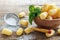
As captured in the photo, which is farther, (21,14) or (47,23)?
(21,14)

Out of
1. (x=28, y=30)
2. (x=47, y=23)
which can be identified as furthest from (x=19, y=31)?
(x=47, y=23)

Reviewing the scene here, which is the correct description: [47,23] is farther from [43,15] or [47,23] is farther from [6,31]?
[6,31]

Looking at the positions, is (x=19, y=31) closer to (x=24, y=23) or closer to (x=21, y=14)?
(x=24, y=23)

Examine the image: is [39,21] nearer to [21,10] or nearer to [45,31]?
[45,31]

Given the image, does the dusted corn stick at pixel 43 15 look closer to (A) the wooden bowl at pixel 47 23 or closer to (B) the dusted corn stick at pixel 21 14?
(A) the wooden bowl at pixel 47 23

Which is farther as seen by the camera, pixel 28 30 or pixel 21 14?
pixel 21 14

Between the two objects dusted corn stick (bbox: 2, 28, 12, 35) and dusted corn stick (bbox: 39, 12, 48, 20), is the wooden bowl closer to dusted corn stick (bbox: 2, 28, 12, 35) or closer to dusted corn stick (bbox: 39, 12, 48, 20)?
dusted corn stick (bbox: 39, 12, 48, 20)

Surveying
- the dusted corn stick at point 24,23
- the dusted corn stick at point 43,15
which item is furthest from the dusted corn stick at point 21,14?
the dusted corn stick at point 43,15

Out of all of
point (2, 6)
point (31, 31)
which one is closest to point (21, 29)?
point (31, 31)

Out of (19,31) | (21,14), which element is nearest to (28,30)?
(19,31)

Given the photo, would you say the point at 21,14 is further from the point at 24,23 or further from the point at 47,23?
the point at 47,23

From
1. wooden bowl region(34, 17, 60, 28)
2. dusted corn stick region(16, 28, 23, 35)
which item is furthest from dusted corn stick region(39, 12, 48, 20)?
dusted corn stick region(16, 28, 23, 35)
